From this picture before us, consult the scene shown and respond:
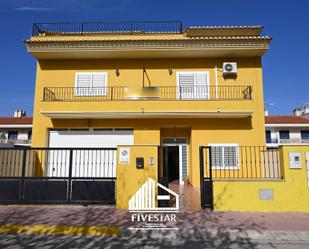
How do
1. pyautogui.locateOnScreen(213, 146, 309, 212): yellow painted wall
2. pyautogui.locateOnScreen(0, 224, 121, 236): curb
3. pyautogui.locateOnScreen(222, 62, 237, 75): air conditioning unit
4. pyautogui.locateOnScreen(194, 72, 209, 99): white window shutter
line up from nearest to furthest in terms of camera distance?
pyautogui.locateOnScreen(0, 224, 121, 236): curb, pyautogui.locateOnScreen(213, 146, 309, 212): yellow painted wall, pyautogui.locateOnScreen(222, 62, 237, 75): air conditioning unit, pyautogui.locateOnScreen(194, 72, 209, 99): white window shutter

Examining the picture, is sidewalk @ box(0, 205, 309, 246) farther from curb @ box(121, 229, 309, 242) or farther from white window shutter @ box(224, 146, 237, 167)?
white window shutter @ box(224, 146, 237, 167)

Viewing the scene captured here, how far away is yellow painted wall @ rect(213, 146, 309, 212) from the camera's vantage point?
8930 millimetres

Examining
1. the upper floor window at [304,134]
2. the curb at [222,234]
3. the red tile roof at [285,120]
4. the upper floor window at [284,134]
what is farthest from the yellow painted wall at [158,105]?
the upper floor window at [304,134]

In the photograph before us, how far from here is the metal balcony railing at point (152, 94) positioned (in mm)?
15680

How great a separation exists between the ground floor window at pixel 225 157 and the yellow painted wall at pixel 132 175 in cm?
634

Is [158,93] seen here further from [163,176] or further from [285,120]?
[285,120]

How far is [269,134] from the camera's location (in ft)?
111

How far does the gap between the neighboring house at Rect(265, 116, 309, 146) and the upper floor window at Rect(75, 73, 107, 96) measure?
79.7 feet

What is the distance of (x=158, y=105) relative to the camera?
1449 cm

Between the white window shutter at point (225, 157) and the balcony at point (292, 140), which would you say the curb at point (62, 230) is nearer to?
the white window shutter at point (225, 157)

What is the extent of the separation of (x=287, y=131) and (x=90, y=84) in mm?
27754

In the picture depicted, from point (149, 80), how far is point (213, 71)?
3.98 m

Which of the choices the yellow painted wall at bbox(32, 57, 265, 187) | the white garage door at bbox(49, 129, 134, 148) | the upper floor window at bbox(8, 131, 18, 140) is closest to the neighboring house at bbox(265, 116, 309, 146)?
the yellow painted wall at bbox(32, 57, 265, 187)

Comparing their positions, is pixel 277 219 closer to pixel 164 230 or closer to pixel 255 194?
pixel 255 194
